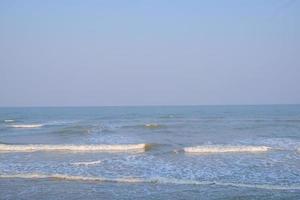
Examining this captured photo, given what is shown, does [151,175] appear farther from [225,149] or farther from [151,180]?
[225,149]

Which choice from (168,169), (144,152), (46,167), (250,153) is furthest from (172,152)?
(46,167)

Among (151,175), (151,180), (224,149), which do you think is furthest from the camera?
(224,149)

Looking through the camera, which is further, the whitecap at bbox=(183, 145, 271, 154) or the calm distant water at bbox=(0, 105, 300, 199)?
the whitecap at bbox=(183, 145, 271, 154)

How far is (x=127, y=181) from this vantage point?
11094mm

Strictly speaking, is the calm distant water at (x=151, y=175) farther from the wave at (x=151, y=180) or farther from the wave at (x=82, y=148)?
the wave at (x=82, y=148)

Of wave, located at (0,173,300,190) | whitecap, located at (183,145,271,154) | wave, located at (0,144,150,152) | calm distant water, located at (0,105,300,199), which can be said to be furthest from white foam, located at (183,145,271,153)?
wave, located at (0,173,300,190)

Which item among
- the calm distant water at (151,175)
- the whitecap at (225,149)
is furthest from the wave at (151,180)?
the whitecap at (225,149)

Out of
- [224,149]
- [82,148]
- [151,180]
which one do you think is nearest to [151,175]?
[151,180]

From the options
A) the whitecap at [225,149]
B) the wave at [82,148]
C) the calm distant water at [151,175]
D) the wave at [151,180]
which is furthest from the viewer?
the wave at [82,148]

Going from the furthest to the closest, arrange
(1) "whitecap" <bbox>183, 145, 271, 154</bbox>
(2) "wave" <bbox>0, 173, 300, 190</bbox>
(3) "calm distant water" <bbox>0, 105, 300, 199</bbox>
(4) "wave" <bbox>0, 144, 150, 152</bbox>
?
(4) "wave" <bbox>0, 144, 150, 152</bbox> → (1) "whitecap" <bbox>183, 145, 271, 154</bbox> → (2) "wave" <bbox>0, 173, 300, 190</bbox> → (3) "calm distant water" <bbox>0, 105, 300, 199</bbox>

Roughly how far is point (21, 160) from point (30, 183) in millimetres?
5218

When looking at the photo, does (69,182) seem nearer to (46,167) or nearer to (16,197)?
(16,197)

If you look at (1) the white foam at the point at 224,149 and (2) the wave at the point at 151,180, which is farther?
(1) the white foam at the point at 224,149

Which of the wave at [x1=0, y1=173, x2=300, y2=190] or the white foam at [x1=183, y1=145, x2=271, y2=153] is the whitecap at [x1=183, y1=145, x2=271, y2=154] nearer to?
the white foam at [x1=183, y1=145, x2=271, y2=153]
